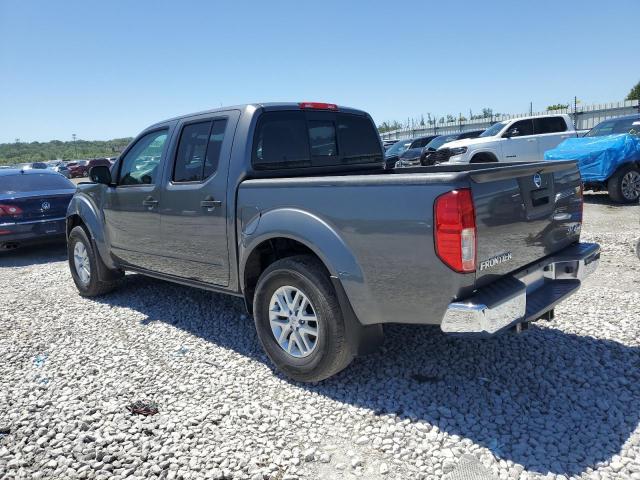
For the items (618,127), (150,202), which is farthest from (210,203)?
(618,127)

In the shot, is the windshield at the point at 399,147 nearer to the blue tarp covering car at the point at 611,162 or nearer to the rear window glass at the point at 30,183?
the blue tarp covering car at the point at 611,162

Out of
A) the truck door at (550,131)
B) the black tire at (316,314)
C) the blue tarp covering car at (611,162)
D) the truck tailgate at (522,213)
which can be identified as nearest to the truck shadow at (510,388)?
the black tire at (316,314)

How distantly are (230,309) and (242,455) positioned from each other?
2.52 m

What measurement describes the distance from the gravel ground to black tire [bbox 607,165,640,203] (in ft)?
18.4

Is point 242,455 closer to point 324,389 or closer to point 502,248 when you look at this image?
point 324,389

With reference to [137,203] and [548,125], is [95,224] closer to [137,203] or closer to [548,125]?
[137,203]

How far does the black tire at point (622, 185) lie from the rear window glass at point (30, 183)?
10.3 metres

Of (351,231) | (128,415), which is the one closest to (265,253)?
(351,231)

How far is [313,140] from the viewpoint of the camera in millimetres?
4266

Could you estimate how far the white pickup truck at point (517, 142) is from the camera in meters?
→ 13.6

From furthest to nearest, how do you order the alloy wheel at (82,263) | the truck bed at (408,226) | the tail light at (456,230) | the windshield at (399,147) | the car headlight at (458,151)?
the windshield at (399,147)
the car headlight at (458,151)
the alloy wheel at (82,263)
the truck bed at (408,226)
the tail light at (456,230)

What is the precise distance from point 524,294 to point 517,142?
467 inches

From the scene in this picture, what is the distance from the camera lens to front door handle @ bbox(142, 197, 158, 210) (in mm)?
4569

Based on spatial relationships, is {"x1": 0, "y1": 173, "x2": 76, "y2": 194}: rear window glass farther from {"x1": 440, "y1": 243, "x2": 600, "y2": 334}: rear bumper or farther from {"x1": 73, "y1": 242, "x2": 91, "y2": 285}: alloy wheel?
{"x1": 440, "y1": 243, "x2": 600, "y2": 334}: rear bumper
